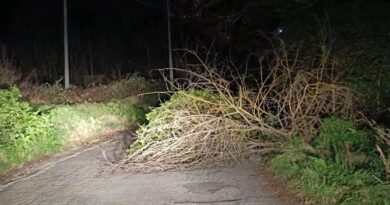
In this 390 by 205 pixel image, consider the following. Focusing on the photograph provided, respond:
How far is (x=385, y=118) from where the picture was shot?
980cm

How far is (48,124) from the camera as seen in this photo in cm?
1128

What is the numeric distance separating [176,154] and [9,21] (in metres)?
20.6

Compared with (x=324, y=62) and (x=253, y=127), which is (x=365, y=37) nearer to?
(x=324, y=62)

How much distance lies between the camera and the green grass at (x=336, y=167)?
6184 mm

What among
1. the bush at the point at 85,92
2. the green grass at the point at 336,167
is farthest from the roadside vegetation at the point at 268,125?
the bush at the point at 85,92

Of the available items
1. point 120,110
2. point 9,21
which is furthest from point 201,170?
point 9,21

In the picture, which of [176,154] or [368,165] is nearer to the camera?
[368,165]

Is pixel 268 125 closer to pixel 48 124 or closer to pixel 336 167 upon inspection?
pixel 336 167

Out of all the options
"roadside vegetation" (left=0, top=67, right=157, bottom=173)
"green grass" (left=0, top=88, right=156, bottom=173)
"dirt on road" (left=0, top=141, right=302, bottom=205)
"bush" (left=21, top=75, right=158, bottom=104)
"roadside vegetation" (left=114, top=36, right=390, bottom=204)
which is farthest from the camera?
"bush" (left=21, top=75, right=158, bottom=104)

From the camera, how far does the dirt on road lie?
7.32m

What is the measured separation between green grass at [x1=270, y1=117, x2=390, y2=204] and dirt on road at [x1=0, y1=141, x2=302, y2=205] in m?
0.42

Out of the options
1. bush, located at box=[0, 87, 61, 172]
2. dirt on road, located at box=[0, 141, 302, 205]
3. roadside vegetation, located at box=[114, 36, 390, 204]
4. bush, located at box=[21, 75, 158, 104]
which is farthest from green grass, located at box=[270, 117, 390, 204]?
bush, located at box=[21, 75, 158, 104]

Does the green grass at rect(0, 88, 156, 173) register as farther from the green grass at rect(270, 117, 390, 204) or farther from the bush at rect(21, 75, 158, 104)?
the green grass at rect(270, 117, 390, 204)

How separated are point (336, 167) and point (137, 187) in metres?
3.01
